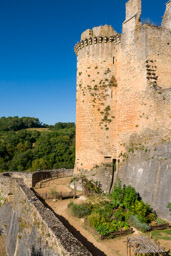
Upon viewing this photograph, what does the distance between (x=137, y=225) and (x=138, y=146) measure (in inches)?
195

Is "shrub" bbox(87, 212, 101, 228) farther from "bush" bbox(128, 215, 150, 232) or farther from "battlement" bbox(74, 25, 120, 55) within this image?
"battlement" bbox(74, 25, 120, 55)

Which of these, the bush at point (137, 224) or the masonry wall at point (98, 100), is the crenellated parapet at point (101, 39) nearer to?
the masonry wall at point (98, 100)

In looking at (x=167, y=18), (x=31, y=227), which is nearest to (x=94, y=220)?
(x=31, y=227)

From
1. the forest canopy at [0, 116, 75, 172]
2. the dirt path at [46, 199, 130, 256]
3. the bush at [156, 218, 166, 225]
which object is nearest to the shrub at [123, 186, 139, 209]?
the bush at [156, 218, 166, 225]

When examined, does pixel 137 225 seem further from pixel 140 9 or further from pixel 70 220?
pixel 140 9

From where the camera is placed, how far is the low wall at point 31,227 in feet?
20.0

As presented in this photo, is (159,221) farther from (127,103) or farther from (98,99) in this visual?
(98,99)

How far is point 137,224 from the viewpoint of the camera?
371 inches

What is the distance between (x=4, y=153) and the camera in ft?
126

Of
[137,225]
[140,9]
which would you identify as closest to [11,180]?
[137,225]

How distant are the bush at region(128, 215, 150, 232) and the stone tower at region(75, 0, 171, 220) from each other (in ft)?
4.69

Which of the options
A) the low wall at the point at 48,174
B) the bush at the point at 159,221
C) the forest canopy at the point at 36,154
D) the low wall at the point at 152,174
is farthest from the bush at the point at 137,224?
the forest canopy at the point at 36,154

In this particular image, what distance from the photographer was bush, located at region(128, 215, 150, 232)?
9.12 meters

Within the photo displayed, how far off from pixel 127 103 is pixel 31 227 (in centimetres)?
979
